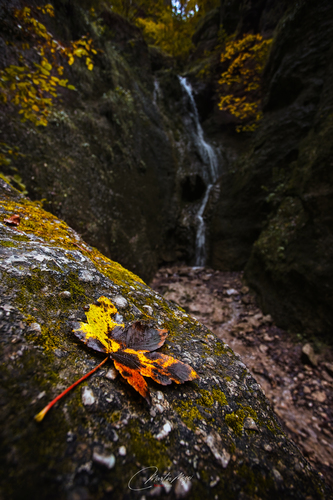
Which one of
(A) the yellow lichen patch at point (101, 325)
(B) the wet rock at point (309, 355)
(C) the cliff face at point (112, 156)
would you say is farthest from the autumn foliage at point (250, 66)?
(A) the yellow lichen patch at point (101, 325)

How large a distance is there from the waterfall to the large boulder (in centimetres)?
755

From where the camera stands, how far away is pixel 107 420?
61 cm

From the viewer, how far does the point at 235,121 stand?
12.5m

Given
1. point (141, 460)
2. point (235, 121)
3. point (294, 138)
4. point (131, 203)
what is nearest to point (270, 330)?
point (141, 460)

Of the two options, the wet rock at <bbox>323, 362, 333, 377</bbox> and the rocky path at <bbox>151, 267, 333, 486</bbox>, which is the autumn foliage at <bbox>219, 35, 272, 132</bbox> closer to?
the rocky path at <bbox>151, 267, 333, 486</bbox>

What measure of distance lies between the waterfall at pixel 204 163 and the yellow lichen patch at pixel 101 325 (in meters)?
7.58

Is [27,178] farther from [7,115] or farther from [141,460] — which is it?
[141,460]

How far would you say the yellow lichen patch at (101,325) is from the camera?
2.74 feet

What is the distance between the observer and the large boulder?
0.47 metres

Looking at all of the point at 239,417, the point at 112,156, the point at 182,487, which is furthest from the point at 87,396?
the point at 112,156

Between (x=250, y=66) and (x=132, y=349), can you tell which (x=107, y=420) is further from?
(x=250, y=66)

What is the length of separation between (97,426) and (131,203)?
20.6 ft

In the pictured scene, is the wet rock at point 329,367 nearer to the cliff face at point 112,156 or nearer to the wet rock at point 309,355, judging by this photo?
the wet rock at point 309,355

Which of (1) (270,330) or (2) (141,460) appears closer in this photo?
(2) (141,460)
